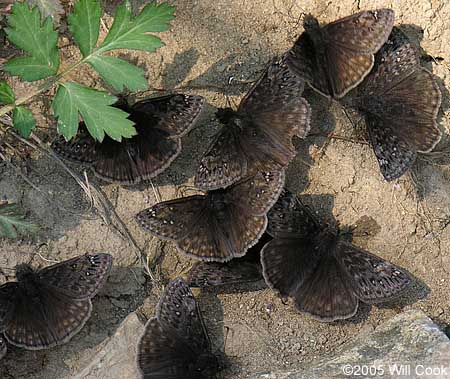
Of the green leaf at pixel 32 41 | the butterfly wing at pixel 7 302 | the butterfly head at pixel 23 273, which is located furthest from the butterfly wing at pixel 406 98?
the butterfly wing at pixel 7 302

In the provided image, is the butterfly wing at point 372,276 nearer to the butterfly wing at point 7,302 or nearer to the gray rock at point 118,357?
the gray rock at point 118,357

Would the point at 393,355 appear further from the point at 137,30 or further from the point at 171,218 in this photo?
the point at 137,30

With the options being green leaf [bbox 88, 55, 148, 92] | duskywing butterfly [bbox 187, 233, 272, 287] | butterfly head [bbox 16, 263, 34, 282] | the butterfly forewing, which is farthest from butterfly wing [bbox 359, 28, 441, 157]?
butterfly head [bbox 16, 263, 34, 282]

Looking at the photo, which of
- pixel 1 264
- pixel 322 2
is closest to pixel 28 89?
pixel 1 264

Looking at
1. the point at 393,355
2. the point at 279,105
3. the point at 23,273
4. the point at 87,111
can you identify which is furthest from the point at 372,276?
the point at 23,273

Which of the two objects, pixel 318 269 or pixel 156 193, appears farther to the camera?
pixel 156 193

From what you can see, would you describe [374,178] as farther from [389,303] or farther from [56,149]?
[56,149]

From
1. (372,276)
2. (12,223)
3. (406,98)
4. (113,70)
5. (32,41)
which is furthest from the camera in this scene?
(406,98)
